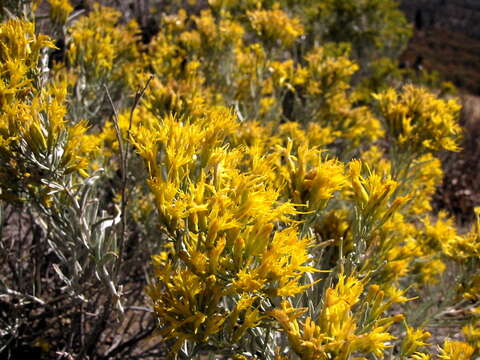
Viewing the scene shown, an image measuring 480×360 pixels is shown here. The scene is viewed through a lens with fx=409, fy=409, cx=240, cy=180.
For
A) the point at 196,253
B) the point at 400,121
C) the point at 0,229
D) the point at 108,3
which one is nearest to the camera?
the point at 196,253

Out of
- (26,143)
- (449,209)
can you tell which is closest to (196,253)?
(26,143)

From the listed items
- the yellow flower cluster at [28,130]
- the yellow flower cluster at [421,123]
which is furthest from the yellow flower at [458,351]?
the yellow flower cluster at [28,130]

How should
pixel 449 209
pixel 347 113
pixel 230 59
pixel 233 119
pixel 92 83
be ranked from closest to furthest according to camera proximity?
pixel 233 119, pixel 92 83, pixel 347 113, pixel 230 59, pixel 449 209

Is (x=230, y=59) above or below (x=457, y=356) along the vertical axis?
above

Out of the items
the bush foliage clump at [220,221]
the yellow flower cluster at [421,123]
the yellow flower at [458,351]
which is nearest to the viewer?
the bush foliage clump at [220,221]

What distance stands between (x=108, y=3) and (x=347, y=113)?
3.90 metres

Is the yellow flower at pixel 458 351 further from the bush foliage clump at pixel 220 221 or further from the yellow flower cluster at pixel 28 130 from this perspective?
the yellow flower cluster at pixel 28 130

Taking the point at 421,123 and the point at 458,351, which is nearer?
the point at 458,351

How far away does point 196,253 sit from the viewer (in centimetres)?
120

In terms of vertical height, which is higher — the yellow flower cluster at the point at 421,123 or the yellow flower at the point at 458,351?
the yellow flower cluster at the point at 421,123

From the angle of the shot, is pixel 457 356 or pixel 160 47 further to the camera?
pixel 160 47

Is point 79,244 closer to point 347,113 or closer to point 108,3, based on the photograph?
point 347,113

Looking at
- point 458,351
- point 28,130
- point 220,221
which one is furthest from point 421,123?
point 28,130

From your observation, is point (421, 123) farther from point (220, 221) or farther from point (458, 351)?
point (220, 221)
